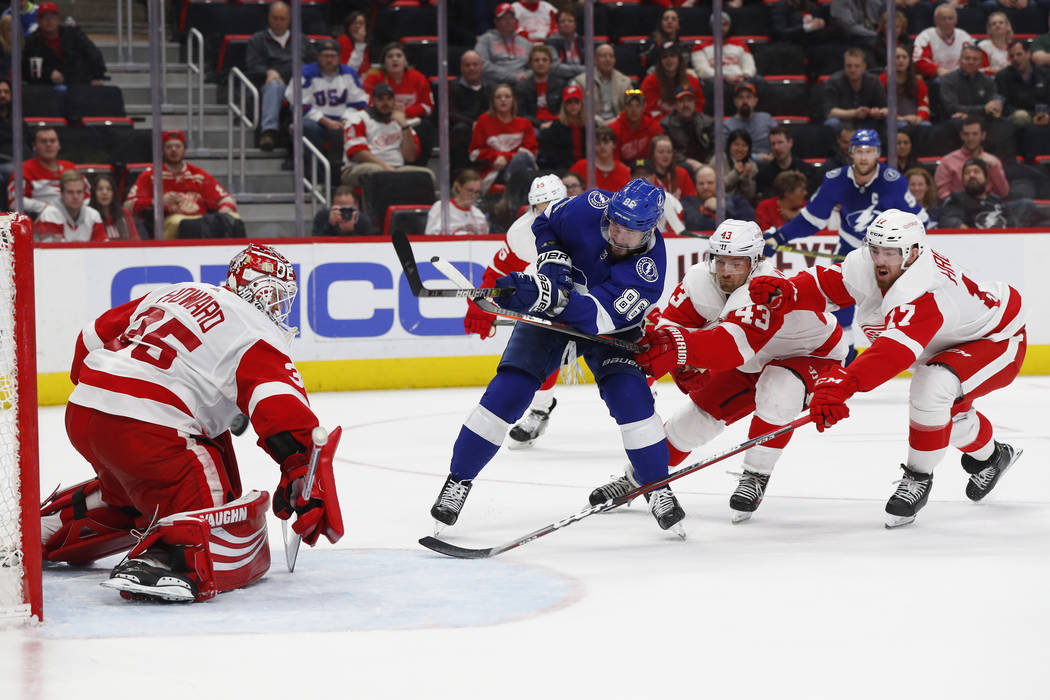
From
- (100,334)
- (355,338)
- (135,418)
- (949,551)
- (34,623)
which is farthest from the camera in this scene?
(355,338)

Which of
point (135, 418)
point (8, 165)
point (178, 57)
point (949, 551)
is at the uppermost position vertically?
point (178, 57)

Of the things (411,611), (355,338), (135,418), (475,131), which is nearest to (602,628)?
(411,611)

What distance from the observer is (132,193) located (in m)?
7.08

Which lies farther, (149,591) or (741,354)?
(741,354)

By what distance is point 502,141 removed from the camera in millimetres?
7789

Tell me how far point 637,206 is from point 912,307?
82cm

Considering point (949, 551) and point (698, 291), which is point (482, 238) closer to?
point (698, 291)

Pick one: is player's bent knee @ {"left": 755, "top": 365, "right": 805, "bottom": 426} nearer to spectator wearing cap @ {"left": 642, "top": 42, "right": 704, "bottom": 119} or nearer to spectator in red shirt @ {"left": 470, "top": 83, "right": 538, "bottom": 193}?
spectator in red shirt @ {"left": 470, "top": 83, "right": 538, "bottom": 193}

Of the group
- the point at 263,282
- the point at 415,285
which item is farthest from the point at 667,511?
the point at 263,282

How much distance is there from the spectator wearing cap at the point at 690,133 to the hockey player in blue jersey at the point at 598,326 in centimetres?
431

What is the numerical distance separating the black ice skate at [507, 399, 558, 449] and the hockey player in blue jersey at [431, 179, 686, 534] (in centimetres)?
171

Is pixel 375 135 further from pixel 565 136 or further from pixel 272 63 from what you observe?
pixel 565 136

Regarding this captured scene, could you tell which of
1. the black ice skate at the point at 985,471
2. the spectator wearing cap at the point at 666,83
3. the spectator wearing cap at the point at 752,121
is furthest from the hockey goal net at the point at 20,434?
the spectator wearing cap at the point at 752,121

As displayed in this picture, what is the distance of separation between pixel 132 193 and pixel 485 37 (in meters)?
2.33
